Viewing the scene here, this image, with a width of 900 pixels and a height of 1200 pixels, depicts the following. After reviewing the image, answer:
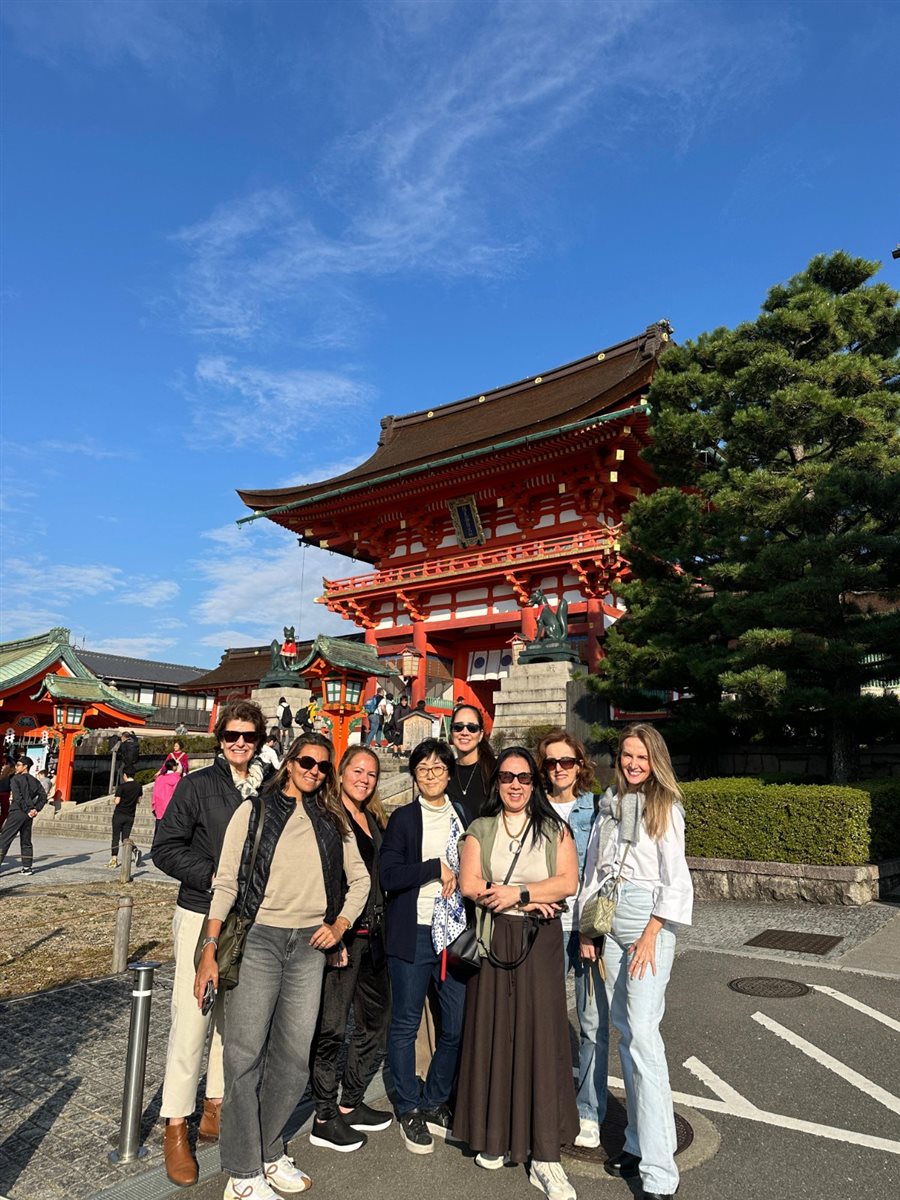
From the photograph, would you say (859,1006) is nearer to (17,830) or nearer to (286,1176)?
(286,1176)

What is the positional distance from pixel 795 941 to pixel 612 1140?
13.9 feet

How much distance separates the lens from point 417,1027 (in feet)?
11.4

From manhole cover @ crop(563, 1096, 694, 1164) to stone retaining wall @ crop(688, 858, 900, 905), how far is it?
5485 millimetres

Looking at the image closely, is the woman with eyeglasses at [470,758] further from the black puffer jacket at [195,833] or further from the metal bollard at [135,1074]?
the metal bollard at [135,1074]

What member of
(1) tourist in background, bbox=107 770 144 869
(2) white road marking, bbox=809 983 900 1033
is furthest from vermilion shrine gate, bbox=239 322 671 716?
(2) white road marking, bbox=809 983 900 1033

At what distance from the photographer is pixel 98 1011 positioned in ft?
16.9

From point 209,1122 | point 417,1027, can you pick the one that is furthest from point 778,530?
point 209,1122

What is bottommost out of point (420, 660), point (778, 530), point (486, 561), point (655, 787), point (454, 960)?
point (454, 960)

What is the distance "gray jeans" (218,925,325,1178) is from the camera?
2.93m

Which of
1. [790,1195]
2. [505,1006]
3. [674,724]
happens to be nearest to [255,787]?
[505,1006]

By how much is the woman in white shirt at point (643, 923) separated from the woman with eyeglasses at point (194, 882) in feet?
5.48

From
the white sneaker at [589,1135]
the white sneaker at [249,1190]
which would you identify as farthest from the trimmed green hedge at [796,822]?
the white sneaker at [249,1190]

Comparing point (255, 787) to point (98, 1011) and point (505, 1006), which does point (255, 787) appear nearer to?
point (505, 1006)

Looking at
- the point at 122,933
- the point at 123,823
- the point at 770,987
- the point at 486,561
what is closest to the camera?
the point at 770,987
